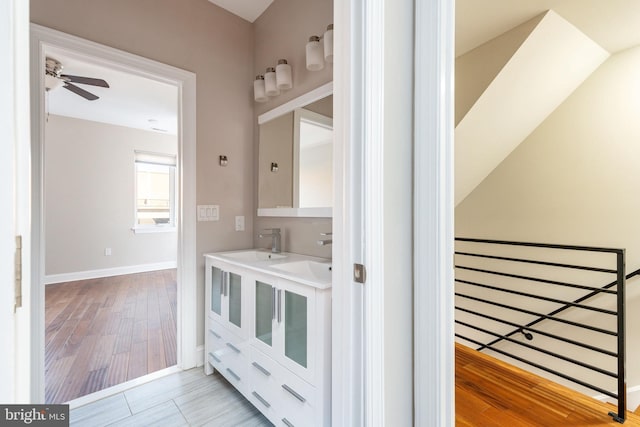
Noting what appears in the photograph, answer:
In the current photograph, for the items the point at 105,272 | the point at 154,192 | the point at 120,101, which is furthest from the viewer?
the point at 154,192

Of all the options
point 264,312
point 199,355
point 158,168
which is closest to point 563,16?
point 264,312

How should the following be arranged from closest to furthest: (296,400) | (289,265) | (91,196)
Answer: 1. (296,400)
2. (289,265)
3. (91,196)

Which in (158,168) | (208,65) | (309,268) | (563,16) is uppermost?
(563,16)

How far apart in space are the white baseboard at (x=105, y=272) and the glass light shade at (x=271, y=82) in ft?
15.7

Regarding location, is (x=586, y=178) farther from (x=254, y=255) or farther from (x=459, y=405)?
(x=254, y=255)

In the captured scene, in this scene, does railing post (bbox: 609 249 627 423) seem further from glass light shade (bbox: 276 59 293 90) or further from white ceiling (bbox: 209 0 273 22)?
white ceiling (bbox: 209 0 273 22)

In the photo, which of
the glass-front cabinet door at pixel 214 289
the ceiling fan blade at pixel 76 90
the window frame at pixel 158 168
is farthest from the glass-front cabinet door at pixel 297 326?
the window frame at pixel 158 168

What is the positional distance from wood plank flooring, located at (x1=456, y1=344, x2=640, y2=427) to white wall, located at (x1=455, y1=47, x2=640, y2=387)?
143 cm

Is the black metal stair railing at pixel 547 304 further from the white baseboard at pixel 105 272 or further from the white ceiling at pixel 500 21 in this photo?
the white baseboard at pixel 105 272

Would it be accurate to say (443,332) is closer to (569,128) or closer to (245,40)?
(245,40)

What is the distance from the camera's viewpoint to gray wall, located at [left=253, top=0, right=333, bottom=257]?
1976mm

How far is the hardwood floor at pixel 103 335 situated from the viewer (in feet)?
6.61

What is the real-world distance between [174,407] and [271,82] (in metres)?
2.33

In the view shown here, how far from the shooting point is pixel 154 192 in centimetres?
576
